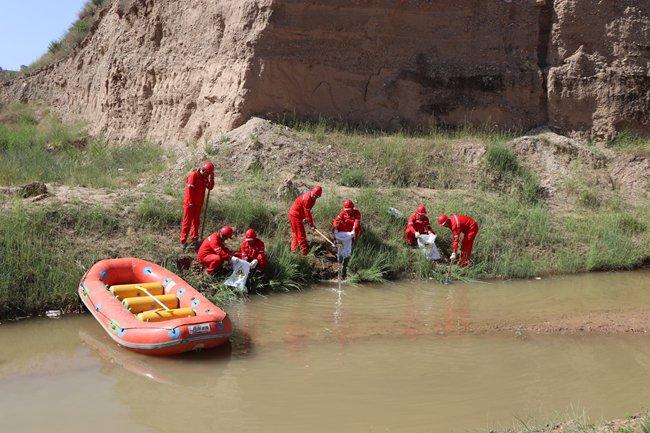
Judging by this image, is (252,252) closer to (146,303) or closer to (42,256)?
(146,303)

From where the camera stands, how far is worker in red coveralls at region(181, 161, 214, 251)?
1100cm

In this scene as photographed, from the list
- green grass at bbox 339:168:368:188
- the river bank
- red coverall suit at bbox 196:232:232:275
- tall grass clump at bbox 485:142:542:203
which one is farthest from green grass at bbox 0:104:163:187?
tall grass clump at bbox 485:142:542:203

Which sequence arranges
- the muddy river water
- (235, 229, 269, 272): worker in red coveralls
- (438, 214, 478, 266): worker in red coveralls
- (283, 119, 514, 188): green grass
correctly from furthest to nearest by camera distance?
(283, 119, 514, 188): green grass → (438, 214, 478, 266): worker in red coveralls → (235, 229, 269, 272): worker in red coveralls → the muddy river water

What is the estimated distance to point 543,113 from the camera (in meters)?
17.0

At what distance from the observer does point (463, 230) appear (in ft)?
40.2

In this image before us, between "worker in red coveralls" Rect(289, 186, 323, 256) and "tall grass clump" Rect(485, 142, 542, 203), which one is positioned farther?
"tall grass clump" Rect(485, 142, 542, 203)

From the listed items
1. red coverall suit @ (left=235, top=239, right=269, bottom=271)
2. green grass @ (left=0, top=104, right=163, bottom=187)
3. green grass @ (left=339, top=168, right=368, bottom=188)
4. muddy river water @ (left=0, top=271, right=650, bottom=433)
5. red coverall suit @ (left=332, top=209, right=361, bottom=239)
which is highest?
green grass @ (left=0, top=104, right=163, bottom=187)

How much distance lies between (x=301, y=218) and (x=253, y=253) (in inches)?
47.4

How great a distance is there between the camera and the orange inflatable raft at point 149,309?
791 cm

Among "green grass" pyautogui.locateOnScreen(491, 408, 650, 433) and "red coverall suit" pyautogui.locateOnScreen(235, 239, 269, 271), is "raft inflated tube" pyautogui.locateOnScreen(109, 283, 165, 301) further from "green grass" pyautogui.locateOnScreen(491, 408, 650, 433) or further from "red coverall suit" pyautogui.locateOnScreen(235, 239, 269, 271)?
"green grass" pyautogui.locateOnScreen(491, 408, 650, 433)

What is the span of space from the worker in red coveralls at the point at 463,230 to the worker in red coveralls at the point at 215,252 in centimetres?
364

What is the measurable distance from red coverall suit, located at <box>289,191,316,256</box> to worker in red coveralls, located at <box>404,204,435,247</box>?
1847 millimetres

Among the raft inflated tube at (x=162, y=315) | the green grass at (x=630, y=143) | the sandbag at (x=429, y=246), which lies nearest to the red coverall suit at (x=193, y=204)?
the raft inflated tube at (x=162, y=315)

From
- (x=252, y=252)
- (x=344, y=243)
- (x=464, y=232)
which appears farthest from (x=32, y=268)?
(x=464, y=232)
